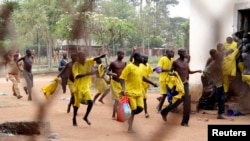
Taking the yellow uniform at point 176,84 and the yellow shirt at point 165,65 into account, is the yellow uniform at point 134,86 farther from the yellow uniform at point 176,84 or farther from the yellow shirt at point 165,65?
the yellow shirt at point 165,65

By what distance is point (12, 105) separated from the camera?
767 centimetres

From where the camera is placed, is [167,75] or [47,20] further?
[167,75]

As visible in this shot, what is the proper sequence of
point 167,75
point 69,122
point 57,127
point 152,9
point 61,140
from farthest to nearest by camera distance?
point 167,75 → point 69,122 → point 57,127 → point 61,140 → point 152,9

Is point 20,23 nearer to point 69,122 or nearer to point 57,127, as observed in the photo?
point 57,127

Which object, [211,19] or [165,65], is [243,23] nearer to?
[165,65]

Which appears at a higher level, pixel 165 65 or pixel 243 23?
pixel 243 23

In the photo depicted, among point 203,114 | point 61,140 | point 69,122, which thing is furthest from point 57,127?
point 203,114

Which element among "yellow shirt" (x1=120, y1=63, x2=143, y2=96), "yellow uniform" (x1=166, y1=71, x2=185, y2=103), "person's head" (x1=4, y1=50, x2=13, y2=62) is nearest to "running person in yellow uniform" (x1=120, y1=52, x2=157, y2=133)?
"yellow shirt" (x1=120, y1=63, x2=143, y2=96)

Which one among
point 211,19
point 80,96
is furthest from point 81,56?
point 80,96

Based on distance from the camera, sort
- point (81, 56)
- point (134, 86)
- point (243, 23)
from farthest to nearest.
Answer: point (134, 86)
point (243, 23)
point (81, 56)

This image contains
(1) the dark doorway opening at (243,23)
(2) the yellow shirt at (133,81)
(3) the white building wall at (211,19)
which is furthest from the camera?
(2) the yellow shirt at (133,81)

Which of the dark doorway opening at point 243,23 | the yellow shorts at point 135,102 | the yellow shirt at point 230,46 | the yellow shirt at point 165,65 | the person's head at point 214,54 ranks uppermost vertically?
the dark doorway opening at point 243,23

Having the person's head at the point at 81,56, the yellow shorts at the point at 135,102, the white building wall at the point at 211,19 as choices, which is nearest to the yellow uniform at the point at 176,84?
the yellow shorts at the point at 135,102

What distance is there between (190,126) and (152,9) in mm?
4744
